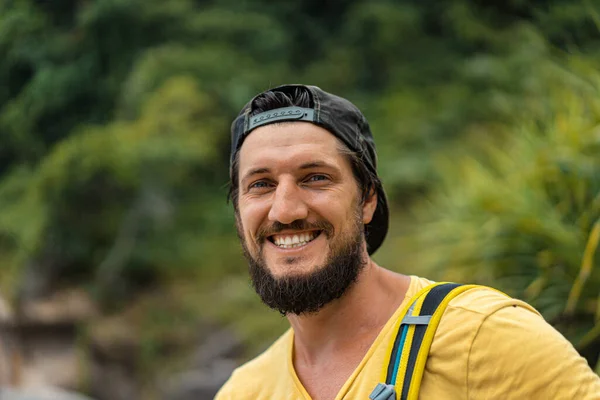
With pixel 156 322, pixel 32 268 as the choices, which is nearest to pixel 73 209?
pixel 32 268

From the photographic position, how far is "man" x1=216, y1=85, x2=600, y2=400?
190 centimetres

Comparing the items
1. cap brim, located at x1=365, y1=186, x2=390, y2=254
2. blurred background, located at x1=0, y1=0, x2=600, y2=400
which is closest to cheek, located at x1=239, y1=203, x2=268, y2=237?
cap brim, located at x1=365, y1=186, x2=390, y2=254

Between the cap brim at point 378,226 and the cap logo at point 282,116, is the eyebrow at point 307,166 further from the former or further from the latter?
the cap brim at point 378,226

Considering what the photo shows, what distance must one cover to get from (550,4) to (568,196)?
385cm

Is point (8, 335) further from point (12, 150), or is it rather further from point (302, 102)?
point (302, 102)

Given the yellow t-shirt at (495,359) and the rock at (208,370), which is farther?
the rock at (208,370)

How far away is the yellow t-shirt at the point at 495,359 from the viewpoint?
61.0 inches

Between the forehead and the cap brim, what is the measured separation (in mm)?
342

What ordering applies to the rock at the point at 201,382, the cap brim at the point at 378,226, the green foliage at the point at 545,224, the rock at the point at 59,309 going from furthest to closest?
the rock at the point at 59,309, the rock at the point at 201,382, the green foliage at the point at 545,224, the cap brim at the point at 378,226

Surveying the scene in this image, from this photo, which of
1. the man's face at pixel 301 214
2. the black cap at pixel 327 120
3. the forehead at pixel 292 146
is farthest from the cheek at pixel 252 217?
the black cap at pixel 327 120

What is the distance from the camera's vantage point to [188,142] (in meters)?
10.4

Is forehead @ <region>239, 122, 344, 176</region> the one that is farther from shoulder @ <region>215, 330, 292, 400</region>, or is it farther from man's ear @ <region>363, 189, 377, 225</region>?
shoulder @ <region>215, 330, 292, 400</region>

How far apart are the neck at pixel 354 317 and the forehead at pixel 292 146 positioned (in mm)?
356

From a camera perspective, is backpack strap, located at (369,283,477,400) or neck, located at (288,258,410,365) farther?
neck, located at (288,258,410,365)
